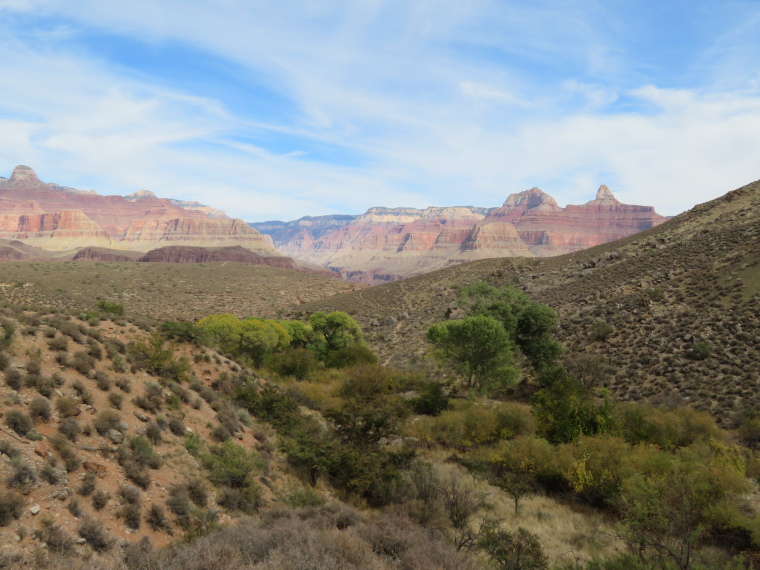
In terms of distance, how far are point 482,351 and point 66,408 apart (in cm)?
2760

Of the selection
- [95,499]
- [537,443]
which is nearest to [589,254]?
[537,443]

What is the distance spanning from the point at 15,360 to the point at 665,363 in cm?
3654

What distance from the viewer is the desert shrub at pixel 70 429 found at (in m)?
10.5

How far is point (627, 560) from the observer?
8805 millimetres

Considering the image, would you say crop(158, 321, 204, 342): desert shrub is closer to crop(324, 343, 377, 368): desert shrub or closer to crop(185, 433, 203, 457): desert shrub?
crop(185, 433, 203, 457): desert shrub

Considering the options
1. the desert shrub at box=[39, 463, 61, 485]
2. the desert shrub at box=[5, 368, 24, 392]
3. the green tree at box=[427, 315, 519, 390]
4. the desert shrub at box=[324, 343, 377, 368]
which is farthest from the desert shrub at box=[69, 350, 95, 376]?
the desert shrub at box=[324, 343, 377, 368]

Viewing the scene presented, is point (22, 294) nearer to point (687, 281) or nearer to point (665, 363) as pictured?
point (665, 363)

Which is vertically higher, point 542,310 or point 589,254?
point 589,254

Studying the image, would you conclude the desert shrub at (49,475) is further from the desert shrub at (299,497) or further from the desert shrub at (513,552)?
the desert shrub at (513,552)

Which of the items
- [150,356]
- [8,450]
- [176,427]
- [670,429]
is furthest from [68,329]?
[670,429]

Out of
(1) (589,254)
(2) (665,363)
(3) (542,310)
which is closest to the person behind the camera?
(2) (665,363)

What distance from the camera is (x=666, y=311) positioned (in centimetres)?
3519

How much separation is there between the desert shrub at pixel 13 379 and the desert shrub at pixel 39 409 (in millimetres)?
799

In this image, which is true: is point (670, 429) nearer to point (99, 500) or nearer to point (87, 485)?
point (99, 500)
